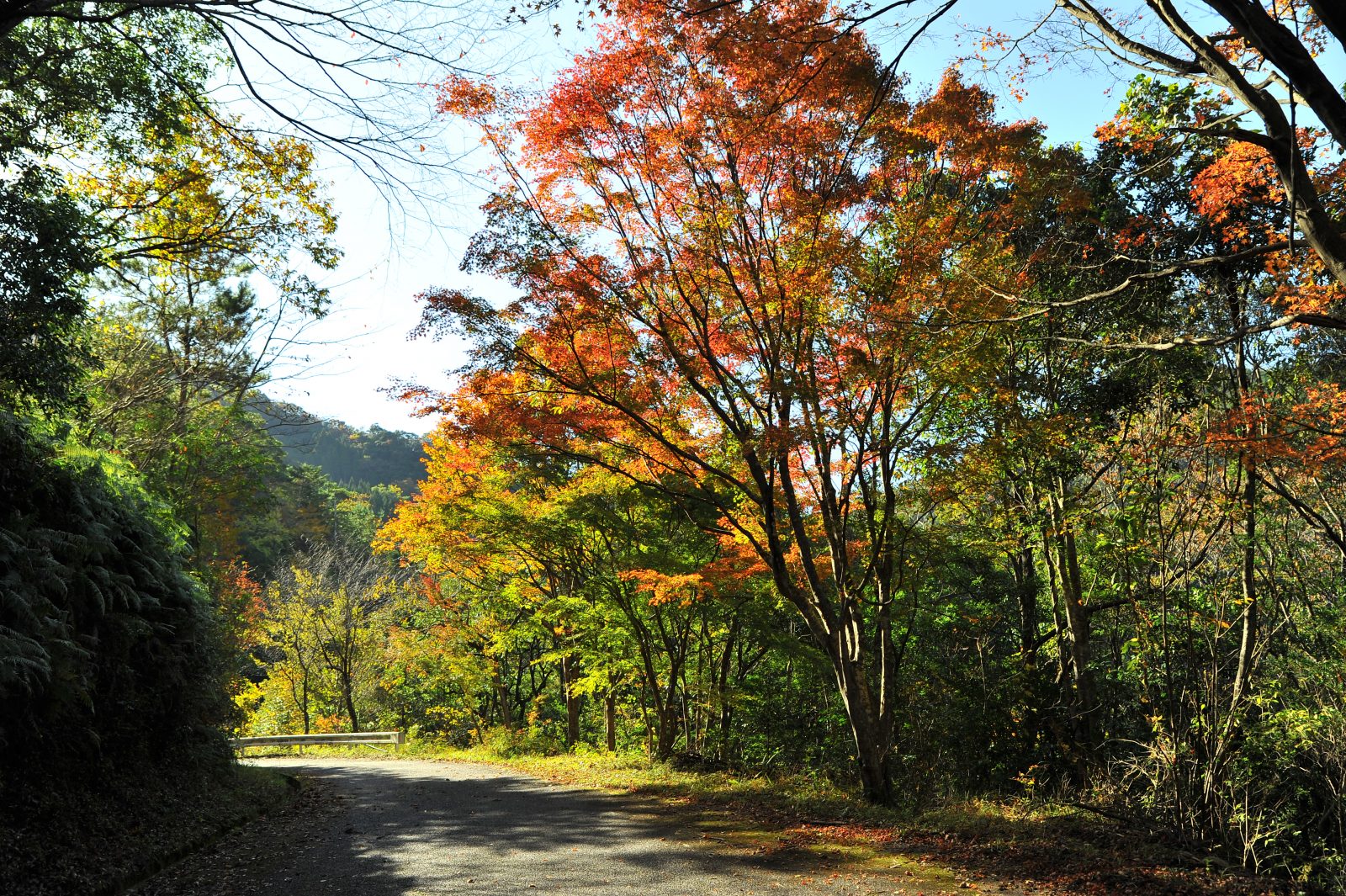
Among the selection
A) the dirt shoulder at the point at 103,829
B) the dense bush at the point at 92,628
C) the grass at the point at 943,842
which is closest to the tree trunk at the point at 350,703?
the dense bush at the point at 92,628

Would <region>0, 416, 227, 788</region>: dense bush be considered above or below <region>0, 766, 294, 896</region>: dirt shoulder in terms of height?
above

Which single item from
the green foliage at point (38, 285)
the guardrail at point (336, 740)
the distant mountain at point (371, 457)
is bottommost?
the guardrail at point (336, 740)

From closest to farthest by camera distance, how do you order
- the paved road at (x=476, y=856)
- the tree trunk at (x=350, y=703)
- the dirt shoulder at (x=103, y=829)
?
the dirt shoulder at (x=103, y=829) → the paved road at (x=476, y=856) → the tree trunk at (x=350, y=703)

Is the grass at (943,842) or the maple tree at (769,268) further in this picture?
the maple tree at (769,268)

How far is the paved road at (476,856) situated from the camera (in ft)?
19.3

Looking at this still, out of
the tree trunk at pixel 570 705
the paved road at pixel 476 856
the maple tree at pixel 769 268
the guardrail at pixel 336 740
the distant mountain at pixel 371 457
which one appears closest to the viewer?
the paved road at pixel 476 856

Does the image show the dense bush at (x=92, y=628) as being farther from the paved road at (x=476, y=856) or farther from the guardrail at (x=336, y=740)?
the guardrail at (x=336, y=740)

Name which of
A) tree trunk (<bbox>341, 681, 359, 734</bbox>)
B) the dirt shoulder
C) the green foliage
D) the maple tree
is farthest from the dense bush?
tree trunk (<bbox>341, 681, 359, 734</bbox>)

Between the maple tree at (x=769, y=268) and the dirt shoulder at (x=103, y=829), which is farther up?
the maple tree at (x=769, y=268)

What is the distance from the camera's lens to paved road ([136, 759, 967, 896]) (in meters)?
5.89

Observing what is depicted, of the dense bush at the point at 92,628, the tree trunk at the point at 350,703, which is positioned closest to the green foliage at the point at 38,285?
the dense bush at the point at 92,628

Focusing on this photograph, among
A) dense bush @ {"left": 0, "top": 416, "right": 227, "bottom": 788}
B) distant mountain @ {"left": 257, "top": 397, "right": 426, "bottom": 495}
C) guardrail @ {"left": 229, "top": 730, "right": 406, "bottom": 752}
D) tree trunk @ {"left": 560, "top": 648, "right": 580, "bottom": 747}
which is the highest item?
distant mountain @ {"left": 257, "top": 397, "right": 426, "bottom": 495}

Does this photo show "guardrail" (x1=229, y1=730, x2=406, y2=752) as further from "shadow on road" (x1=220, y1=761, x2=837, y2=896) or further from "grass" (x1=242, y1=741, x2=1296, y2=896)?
"grass" (x1=242, y1=741, x2=1296, y2=896)

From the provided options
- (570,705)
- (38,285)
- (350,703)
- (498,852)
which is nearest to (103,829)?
(498,852)
